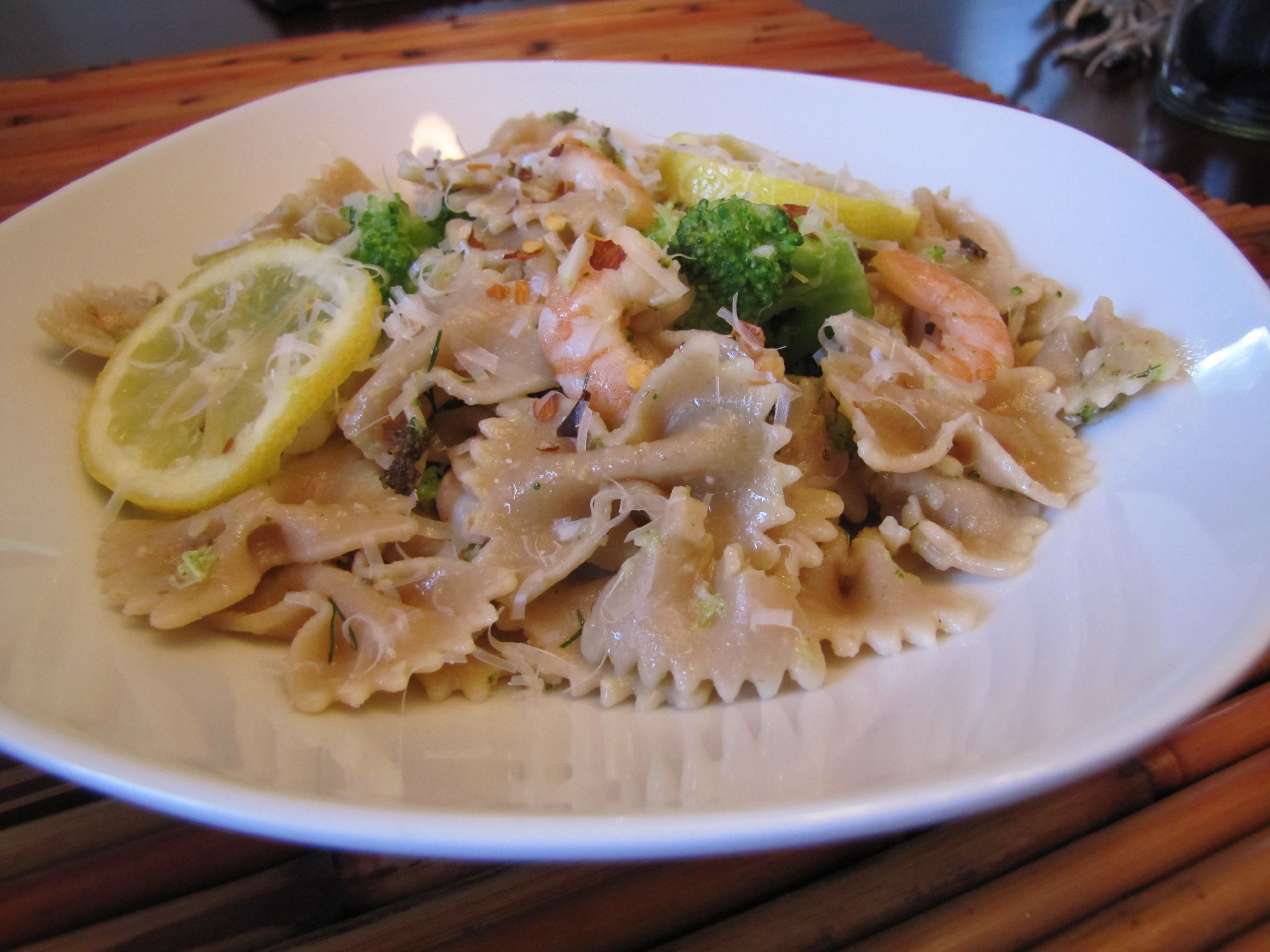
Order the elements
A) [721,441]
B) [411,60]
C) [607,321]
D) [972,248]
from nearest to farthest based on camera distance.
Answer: [721,441]
[607,321]
[972,248]
[411,60]

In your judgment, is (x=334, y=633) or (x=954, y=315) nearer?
(x=334, y=633)

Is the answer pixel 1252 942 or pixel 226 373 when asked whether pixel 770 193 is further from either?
pixel 1252 942

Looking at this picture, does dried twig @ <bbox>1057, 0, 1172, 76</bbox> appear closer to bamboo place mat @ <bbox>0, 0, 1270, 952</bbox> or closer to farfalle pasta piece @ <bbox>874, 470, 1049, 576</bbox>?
farfalle pasta piece @ <bbox>874, 470, 1049, 576</bbox>

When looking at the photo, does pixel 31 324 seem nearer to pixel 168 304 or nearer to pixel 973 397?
pixel 168 304

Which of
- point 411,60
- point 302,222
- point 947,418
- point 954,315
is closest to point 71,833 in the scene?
point 302,222

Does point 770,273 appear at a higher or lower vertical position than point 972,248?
higher

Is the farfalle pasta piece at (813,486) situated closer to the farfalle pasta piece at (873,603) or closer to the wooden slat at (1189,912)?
the farfalle pasta piece at (873,603)
